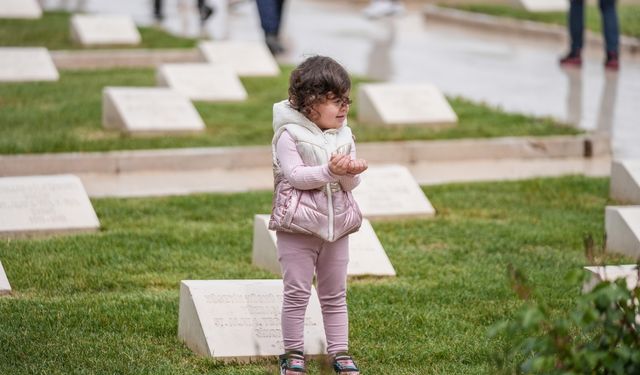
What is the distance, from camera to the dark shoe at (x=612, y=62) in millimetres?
16859

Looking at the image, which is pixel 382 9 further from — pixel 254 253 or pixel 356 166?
pixel 356 166

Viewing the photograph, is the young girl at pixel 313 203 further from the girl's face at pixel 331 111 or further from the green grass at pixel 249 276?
the green grass at pixel 249 276

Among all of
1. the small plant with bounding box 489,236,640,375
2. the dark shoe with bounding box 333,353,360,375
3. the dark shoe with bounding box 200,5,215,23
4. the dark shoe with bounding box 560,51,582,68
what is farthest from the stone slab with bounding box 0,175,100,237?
the dark shoe with bounding box 200,5,215,23

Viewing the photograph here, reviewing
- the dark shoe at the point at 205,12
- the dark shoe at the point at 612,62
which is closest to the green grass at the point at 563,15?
the dark shoe at the point at 612,62

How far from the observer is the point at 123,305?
662cm

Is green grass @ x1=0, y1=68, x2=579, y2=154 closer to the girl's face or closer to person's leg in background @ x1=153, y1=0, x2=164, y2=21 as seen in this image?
the girl's face

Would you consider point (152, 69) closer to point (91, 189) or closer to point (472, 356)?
point (91, 189)

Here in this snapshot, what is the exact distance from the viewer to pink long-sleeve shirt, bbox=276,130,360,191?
5305mm

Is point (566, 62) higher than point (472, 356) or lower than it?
lower

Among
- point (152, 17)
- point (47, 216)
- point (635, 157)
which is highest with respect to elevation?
point (47, 216)

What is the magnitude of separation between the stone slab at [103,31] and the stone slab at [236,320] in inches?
489

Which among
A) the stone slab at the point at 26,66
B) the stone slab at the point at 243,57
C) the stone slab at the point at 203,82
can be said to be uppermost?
the stone slab at the point at 203,82

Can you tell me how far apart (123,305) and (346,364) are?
1532 mm

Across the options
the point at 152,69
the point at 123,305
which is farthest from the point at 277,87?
the point at 123,305
